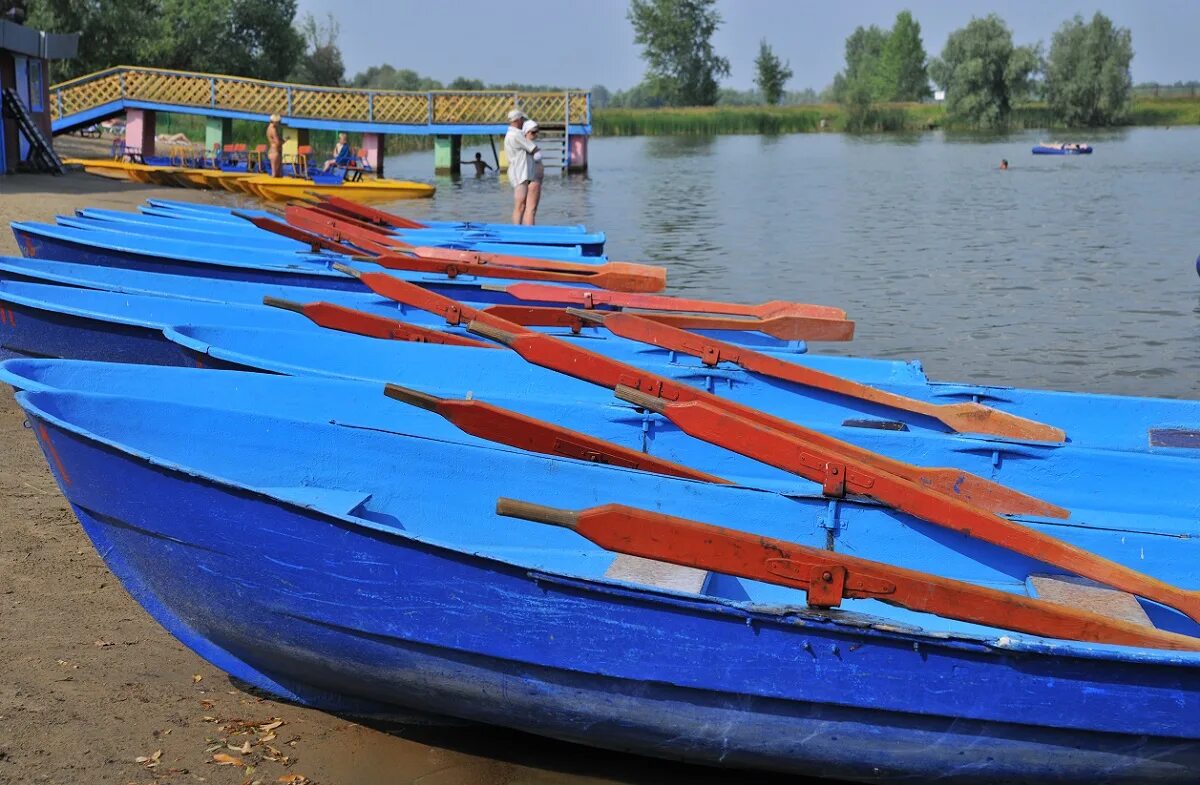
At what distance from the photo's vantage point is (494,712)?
420 centimetres

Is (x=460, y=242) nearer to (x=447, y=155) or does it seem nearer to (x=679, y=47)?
(x=447, y=155)

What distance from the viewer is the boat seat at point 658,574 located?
182 inches

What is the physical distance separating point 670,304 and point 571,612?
491cm

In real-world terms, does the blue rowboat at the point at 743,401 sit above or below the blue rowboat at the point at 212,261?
below

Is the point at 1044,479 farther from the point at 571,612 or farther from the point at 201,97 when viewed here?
the point at 201,97

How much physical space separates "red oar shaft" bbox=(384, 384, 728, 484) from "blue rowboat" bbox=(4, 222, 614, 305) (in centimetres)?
399

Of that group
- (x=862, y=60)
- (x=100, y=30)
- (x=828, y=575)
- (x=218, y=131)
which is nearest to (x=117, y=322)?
(x=828, y=575)

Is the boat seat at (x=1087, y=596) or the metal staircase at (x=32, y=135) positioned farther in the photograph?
the metal staircase at (x=32, y=135)

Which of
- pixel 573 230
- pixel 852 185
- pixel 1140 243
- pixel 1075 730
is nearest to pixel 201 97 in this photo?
pixel 852 185

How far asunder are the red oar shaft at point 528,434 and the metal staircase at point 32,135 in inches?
711

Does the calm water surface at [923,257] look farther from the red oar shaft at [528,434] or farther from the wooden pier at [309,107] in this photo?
the wooden pier at [309,107]

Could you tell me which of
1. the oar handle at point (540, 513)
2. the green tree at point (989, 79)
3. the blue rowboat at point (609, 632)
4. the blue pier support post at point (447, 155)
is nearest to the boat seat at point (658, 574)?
the blue rowboat at point (609, 632)

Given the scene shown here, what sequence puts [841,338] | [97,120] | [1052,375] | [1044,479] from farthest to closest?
[97,120] < [1052,375] < [841,338] < [1044,479]

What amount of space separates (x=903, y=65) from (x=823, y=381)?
4689 inches
